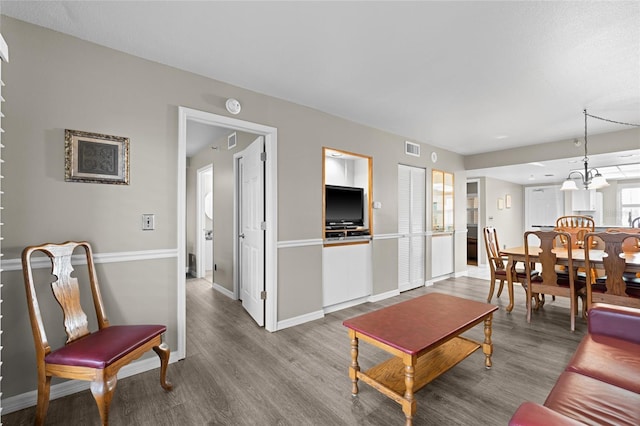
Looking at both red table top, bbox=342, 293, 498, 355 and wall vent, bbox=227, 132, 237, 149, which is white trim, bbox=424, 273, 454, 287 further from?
wall vent, bbox=227, 132, 237, 149

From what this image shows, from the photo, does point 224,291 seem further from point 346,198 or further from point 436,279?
point 436,279

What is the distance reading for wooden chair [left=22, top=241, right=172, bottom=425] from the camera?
1601mm

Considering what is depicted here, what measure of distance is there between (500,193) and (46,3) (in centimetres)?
889

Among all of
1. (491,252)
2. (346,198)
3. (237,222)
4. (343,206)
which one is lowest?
(491,252)

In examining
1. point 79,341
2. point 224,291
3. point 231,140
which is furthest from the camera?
point 224,291

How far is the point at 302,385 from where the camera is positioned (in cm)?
212

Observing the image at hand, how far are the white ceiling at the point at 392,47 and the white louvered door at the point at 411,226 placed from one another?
1.63m

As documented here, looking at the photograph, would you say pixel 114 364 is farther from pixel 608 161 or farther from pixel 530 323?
pixel 608 161

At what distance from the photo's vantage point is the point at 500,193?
25.5 feet

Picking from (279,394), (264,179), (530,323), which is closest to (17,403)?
(279,394)

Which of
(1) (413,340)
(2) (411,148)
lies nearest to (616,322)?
(1) (413,340)

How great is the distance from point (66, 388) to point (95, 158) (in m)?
1.64

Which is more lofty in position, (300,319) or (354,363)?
(354,363)

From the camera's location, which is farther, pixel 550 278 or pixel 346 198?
pixel 346 198
